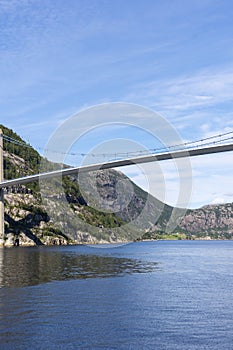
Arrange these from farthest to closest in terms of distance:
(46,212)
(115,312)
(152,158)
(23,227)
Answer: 1. (46,212)
2. (23,227)
3. (152,158)
4. (115,312)

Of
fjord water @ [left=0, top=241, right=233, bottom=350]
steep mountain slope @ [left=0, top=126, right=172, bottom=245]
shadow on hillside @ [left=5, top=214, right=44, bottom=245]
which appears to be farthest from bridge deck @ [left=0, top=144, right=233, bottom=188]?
fjord water @ [left=0, top=241, right=233, bottom=350]

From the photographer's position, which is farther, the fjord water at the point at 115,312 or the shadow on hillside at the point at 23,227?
the shadow on hillside at the point at 23,227

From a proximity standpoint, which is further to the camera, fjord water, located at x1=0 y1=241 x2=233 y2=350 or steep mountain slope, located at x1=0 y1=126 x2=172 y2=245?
steep mountain slope, located at x1=0 y1=126 x2=172 y2=245

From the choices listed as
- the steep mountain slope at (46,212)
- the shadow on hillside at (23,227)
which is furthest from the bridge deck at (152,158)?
the steep mountain slope at (46,212)

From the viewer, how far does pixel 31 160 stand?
176 metres

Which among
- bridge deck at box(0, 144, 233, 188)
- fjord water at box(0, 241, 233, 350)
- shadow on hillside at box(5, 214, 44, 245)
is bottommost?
fjord water at box(0, 241, 233, 350)

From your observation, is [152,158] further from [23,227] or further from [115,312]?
[115,312]

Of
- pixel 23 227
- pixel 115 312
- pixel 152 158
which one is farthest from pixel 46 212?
pixel 115 312

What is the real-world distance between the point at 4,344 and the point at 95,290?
1549 cm

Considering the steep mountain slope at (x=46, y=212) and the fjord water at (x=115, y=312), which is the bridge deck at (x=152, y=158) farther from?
the fjord water at (x=115, y=312)

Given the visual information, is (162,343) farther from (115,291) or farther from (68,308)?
(115,291)

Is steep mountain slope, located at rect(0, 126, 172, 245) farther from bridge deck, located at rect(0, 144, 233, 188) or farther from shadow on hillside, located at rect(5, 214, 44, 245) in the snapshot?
bridge deck, located at rect(0, 144, 233, 188)

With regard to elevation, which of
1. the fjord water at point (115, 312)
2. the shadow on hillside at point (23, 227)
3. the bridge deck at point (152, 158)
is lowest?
the fjord water at point (115, 312)

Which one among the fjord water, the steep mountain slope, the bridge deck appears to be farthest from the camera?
the steep mountain slope
